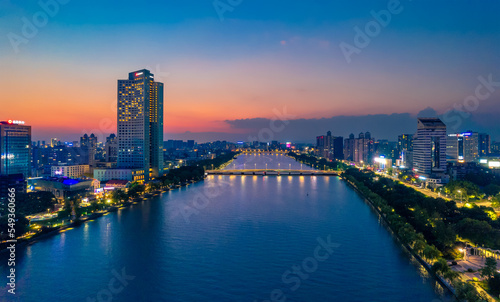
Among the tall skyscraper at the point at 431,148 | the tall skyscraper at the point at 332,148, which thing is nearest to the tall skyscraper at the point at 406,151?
the tall skyscraper at the point at 431,148

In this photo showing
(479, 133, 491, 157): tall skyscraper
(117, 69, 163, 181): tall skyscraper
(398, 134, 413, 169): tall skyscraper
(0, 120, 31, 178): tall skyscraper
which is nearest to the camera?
(0, 120, 31, 178): tall skyscraper

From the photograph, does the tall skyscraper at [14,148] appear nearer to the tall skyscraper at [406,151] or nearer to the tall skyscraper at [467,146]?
the tall skyscraper at [406,151]

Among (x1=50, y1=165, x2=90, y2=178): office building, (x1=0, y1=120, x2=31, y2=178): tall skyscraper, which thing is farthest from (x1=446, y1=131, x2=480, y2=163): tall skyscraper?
(x1=0, y1=120, x2=31, y2=178): tall skyscraper

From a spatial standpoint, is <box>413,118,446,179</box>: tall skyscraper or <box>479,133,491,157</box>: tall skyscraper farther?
<box>479,133,491,157</box>: tall skyscraper

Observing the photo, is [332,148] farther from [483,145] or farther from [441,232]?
[441,232]

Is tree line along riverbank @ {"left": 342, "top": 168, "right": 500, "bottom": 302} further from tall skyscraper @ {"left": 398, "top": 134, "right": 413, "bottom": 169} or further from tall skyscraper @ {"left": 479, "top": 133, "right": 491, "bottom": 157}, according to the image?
tall skyscraper @ {"left": 479, "top": 133, "right": 491, "bottom": 157}

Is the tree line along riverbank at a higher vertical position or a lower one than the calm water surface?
higher

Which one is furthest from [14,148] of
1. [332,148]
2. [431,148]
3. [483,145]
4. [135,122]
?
[332,148]
